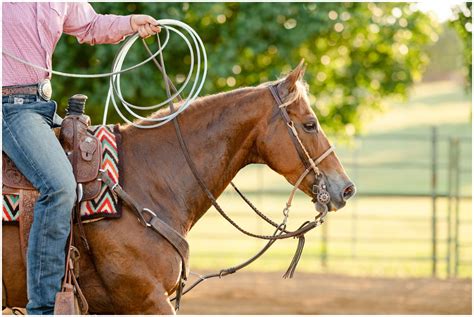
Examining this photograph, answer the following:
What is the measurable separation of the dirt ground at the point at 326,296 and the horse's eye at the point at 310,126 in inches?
207

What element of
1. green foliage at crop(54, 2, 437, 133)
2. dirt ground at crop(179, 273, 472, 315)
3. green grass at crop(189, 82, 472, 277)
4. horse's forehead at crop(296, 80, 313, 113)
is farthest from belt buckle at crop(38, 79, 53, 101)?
green grass at crop(189, 82, 472, 277)

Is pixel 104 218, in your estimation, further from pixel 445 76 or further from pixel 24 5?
pixel 445 76

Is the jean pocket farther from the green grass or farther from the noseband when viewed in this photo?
→ the green grass

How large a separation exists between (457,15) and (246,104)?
176 inches

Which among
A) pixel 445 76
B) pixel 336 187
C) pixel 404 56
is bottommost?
pixel 445 76

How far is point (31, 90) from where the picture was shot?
409 cm

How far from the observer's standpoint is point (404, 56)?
35.0 feet

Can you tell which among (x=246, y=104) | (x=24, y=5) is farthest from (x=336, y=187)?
(x=24, y=5)

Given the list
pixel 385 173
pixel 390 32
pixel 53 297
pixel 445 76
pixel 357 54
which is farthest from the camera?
pixel 445 76

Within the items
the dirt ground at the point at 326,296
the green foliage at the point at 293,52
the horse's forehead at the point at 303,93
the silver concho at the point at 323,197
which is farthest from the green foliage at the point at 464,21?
the silver concho at the point at 323,197

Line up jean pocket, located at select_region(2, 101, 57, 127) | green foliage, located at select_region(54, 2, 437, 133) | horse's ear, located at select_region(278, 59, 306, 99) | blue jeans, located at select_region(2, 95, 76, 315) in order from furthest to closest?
green foliage, located at select_region(54, 2, 437, 133)
horse's ear, located at select_region(278, 59, 306, 99)
jean pocket, located at select_region(2, 101, 57, 127)
blue jeans, located at select_region(2, 95, 76, 315)

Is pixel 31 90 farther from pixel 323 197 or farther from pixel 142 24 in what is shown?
pixel 323 197

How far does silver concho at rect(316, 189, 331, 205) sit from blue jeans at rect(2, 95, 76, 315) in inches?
52.5

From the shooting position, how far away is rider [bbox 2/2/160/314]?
3.89m
